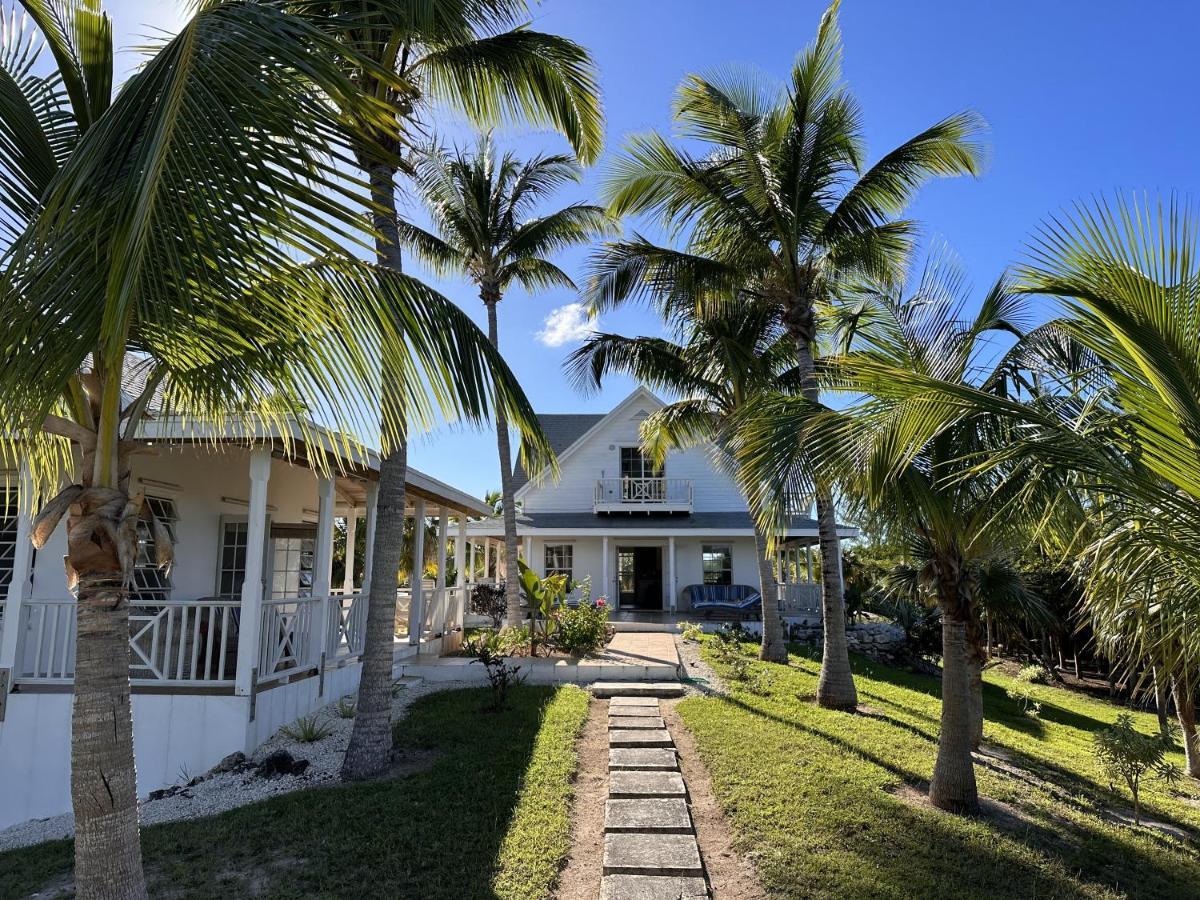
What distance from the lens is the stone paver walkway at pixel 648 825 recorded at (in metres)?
4.44

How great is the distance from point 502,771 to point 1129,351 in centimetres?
597

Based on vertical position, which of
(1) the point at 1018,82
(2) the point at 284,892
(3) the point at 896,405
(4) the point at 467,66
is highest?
(1) the point at 1018,82

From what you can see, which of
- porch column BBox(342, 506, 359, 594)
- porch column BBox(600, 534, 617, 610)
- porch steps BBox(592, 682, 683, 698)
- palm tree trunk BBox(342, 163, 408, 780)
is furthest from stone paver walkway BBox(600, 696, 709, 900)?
porch column BBox(600, 534, 617, 610)

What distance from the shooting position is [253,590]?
755 cm

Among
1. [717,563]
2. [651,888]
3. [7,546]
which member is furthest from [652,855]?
[717,563]

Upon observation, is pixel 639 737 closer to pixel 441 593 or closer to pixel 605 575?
pixel 441 593

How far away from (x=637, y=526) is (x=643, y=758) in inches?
606

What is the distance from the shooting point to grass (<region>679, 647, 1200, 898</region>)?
4.64 m

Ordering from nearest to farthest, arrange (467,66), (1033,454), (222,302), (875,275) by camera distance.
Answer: (222,302) → (1033,454) → (467,66) → (875,275)

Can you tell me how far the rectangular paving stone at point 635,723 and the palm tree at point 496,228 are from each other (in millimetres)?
5703

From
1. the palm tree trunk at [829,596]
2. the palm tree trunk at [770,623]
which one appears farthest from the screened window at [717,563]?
the palm tree trunk at [829,596]

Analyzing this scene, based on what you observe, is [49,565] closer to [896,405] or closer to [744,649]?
[896,405]

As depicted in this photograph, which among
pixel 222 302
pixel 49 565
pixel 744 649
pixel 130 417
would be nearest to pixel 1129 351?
pixel 222 302

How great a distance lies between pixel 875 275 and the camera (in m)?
10.6
